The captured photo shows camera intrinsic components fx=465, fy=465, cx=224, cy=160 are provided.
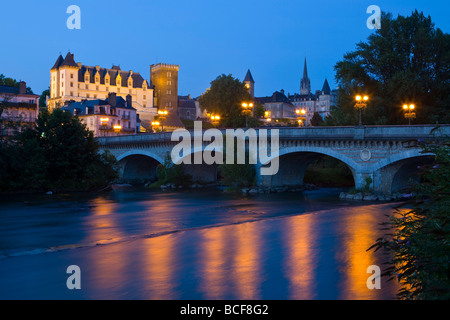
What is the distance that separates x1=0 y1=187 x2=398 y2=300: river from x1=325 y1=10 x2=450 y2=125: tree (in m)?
21.9

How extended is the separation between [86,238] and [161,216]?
7.89 m

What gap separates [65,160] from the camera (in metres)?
38.3

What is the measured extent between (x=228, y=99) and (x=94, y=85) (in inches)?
1924

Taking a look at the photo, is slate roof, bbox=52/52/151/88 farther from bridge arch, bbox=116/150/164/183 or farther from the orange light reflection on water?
the orange light reflection on water

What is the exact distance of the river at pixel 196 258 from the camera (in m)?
9.27

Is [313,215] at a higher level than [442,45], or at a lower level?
lower

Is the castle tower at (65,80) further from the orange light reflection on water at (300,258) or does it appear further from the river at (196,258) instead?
the orange light reflection on water at (300,258)

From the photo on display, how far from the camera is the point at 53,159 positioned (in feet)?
125

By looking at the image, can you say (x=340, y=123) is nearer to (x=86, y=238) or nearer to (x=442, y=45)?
(x=442, y=45)

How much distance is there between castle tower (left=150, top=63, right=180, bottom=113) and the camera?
115 metres

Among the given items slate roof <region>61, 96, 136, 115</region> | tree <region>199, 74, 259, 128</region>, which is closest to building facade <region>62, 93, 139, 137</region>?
slate roof <region>61, 96, 136, 115</region>

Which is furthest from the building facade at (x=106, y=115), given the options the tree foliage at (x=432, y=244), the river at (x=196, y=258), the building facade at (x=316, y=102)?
the building facade at (x=316, y=102)

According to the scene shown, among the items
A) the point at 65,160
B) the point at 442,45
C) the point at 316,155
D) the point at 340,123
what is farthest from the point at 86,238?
the point at 442,45

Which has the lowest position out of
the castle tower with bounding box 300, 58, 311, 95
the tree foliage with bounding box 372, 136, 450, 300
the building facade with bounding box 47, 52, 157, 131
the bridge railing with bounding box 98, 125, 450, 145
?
the tree foliage with bounding box 372, 136, 450, 300
